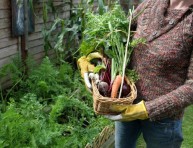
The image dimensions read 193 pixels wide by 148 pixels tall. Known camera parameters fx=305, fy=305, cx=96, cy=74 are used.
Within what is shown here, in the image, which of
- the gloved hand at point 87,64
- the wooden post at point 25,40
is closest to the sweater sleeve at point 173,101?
the gloved hand at point 87,64

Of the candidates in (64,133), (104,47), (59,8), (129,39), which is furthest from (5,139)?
(59,8)

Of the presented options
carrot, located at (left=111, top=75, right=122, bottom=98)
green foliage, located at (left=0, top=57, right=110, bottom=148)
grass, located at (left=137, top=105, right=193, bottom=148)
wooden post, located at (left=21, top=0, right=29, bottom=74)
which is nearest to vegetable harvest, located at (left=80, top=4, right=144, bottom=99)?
carrot, located at (left=111, top=75, right=122, bottom=98)

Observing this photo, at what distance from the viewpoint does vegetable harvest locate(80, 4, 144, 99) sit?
151cm

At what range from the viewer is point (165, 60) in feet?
4.66

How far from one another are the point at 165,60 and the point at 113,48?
1.24 feet

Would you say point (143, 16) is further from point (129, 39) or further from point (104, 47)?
point (104, 47)

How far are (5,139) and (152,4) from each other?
1.16 m

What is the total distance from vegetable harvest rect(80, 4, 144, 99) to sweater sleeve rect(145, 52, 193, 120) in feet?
0.53

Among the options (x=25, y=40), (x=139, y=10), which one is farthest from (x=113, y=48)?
(x=25, y=40)

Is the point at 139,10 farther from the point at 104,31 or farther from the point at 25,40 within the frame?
the point at 25,40

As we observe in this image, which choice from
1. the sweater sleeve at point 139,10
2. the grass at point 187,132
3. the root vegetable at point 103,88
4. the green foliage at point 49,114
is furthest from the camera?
the grass at point 187,132

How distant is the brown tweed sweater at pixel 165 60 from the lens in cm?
139

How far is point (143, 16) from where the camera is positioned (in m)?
1.62

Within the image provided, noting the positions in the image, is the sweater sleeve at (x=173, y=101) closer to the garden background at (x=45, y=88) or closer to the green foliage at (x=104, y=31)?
the green foliage at (x=104, y=31)
